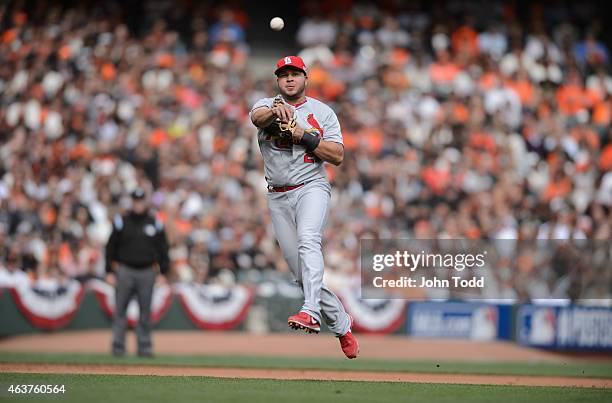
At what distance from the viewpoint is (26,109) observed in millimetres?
17750

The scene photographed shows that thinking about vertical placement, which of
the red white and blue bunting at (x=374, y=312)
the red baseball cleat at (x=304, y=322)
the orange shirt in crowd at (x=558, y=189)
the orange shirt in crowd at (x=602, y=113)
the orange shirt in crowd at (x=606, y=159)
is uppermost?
the orange shirt in crowd at (x=602, y=113)

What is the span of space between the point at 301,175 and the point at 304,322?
1153mm

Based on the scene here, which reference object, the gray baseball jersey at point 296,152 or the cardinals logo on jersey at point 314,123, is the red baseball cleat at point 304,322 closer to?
the gray baseball jersey at point 296,152

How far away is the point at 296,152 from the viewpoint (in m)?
7.61

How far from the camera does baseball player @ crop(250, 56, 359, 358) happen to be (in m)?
7.43

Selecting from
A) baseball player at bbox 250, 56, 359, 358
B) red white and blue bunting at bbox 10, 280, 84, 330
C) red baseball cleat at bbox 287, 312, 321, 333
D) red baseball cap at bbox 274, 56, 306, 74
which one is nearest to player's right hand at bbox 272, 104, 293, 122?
baseball player at bbox 250, 56, 359, 358

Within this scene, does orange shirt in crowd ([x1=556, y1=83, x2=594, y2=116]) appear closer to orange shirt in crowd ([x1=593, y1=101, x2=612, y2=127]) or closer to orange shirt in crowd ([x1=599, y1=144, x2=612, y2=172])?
orange shirt in crowd ([x1=593, y1=101, x2=612, y2=127])

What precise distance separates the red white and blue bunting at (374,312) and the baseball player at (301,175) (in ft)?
25.6

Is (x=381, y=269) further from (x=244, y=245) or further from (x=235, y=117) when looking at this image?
(x=235, y=117)

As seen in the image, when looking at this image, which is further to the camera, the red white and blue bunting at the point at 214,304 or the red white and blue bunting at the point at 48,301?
the red white and blue bunting at the point at 214,304

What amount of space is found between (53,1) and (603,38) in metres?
11.8

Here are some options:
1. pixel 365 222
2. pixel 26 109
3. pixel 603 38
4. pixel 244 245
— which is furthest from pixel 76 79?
pixel 603 38

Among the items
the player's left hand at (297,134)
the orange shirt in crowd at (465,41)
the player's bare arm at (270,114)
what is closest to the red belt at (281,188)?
the player's left hand at (297,134)

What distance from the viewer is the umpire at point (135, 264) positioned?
1203cm
